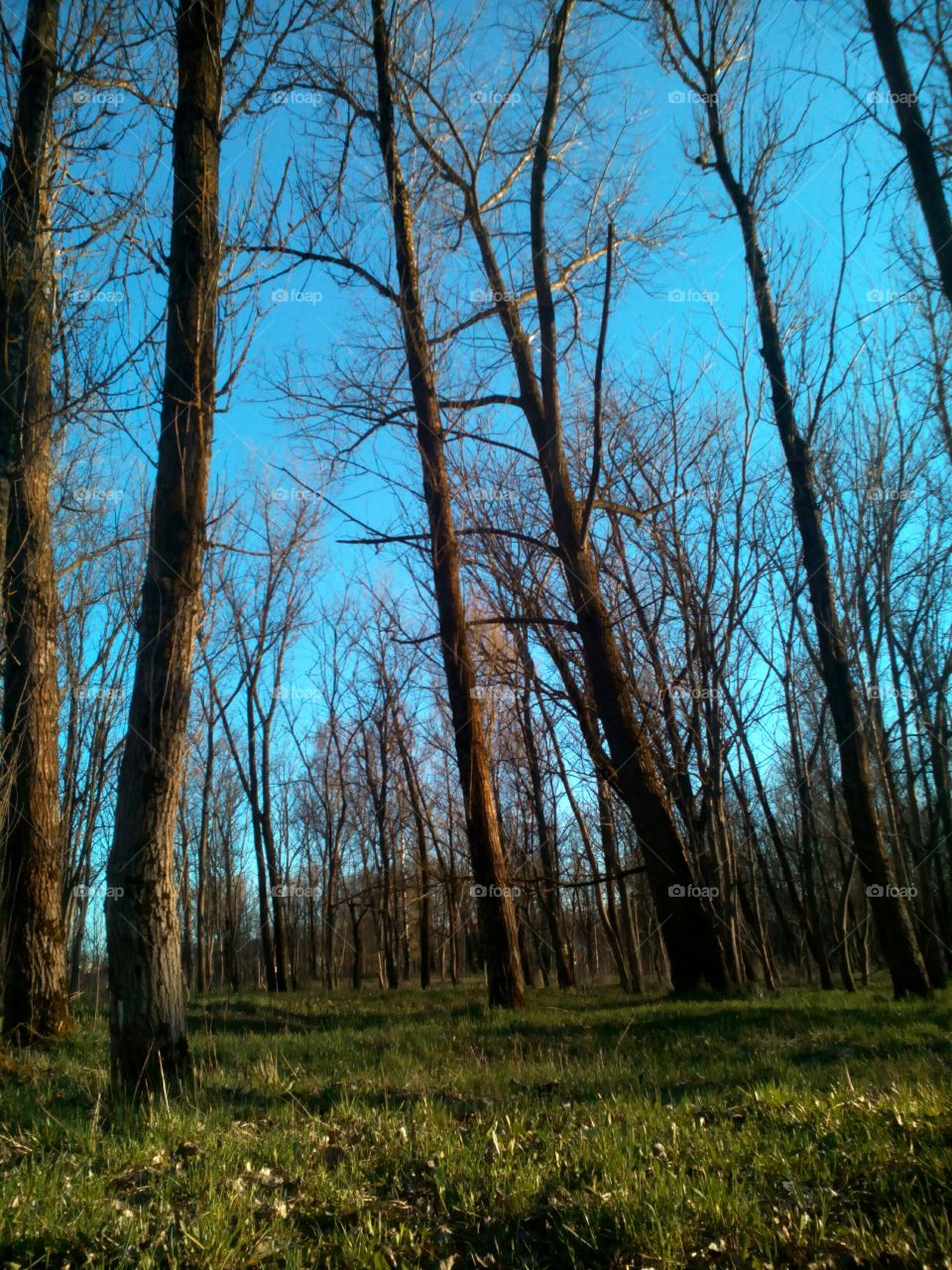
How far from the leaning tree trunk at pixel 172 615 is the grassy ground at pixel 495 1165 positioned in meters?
0.50

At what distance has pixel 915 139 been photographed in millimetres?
5539

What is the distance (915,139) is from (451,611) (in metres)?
6.75

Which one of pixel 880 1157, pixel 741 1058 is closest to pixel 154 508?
pixel 880 1157

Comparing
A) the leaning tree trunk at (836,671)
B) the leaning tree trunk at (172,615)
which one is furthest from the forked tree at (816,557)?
the leaning tree trunk at (172,615)

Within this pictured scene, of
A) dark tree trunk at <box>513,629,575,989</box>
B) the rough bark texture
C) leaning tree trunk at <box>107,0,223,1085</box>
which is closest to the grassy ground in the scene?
leaning tree trunk at <box>107,0,223,1085</box>

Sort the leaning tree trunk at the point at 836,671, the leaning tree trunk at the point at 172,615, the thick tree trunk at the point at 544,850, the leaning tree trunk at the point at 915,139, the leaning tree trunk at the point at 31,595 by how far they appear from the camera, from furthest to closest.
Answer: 1. the thick tree trunk at the point at 544,850
2. the leaning tree trunk at the point at 836,671
3. the leaning tree trunk at the point at 31,595
4. the leaning tree trunk at the point at 915,139
5. the leaning tree trunk at the point at 172,615

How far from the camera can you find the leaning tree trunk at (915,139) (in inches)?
208

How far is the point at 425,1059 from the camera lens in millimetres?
6121

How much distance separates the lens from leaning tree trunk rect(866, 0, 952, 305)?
529 cm

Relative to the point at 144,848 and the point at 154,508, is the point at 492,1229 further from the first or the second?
the point at 154,508

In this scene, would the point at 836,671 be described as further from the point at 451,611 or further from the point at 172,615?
the point at 172,615

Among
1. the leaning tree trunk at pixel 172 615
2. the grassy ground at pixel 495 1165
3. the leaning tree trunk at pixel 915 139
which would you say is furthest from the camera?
the leaning tree trunk at pixel 915 139

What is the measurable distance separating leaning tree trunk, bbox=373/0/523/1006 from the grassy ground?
4.15 metres

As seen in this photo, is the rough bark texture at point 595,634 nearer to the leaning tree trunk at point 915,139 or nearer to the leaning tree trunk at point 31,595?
the leaning tree trunk at point 915,139
